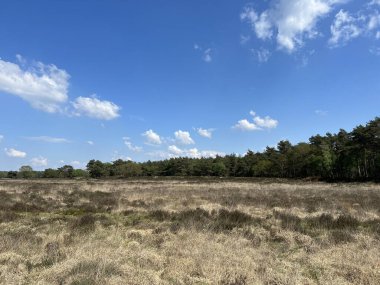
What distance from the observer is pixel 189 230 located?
11461 millimetres

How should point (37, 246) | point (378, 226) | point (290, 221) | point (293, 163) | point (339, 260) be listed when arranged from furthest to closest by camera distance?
point (293, 163) < point (290, 221) < point (378, 226) < point (37, 246) < point (339, 260)

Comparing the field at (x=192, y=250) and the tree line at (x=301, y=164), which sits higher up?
the tree line at (x=301, y=164)

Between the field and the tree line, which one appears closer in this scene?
the field

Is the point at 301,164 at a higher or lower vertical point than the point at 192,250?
higher

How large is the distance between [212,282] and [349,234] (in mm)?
6123

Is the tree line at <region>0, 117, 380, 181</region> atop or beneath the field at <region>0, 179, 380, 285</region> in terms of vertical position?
atop

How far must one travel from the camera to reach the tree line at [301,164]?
2665 inches

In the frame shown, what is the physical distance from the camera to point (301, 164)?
88000 millimetres

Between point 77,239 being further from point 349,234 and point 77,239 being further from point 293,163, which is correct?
point 293,163

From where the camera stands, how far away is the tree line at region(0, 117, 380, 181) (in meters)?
67.7

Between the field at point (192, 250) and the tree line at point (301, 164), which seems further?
the tree line at point (301, 164)

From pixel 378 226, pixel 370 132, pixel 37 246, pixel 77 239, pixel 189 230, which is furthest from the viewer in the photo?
pixel 370 132

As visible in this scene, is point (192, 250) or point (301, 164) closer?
point (192, 250)

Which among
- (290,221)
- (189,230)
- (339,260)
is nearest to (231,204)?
(290,221)
